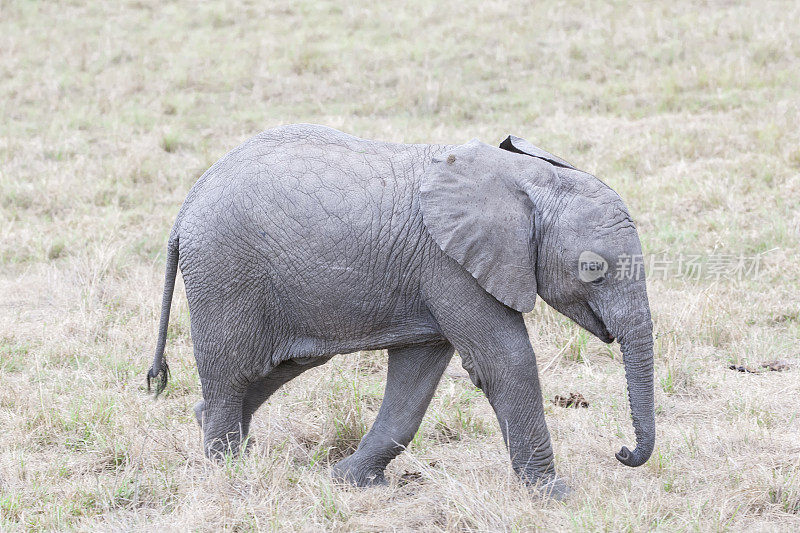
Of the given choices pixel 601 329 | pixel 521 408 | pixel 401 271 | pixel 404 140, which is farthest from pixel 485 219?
pixel 404 140

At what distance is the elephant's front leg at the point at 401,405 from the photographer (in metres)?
4.47

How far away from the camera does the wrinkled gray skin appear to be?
392 centimetres

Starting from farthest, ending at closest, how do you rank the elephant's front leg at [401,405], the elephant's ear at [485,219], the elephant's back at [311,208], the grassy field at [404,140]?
the elephant's front leg at [401,405] < the grassy field at [404,140] < the elephant's back at [311,208] < the elephant's ear at [485,219]

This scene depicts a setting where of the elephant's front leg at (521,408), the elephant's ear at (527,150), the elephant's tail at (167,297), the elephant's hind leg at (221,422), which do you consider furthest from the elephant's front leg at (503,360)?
the elephant's tail at (167,297)

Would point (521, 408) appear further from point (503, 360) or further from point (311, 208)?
point (311, 208)

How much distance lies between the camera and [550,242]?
156 inches

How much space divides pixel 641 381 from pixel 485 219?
3.06 ft

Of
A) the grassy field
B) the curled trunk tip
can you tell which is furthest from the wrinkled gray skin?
the grassy field

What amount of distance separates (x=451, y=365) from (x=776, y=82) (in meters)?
7.22

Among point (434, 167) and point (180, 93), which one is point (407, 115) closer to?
point (180, 93)

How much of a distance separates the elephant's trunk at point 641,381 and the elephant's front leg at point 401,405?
0.92 metres

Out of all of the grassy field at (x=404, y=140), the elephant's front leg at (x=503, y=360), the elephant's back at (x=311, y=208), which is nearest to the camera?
the elephant's front leg at (x=503, y=360)

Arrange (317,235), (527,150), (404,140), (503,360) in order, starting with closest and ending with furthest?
(503,360)
(317,235)
(527,150)
(404,140)

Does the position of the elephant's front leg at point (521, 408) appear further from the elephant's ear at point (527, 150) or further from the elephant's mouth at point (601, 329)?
the elephant's ear at point (527, 150)
